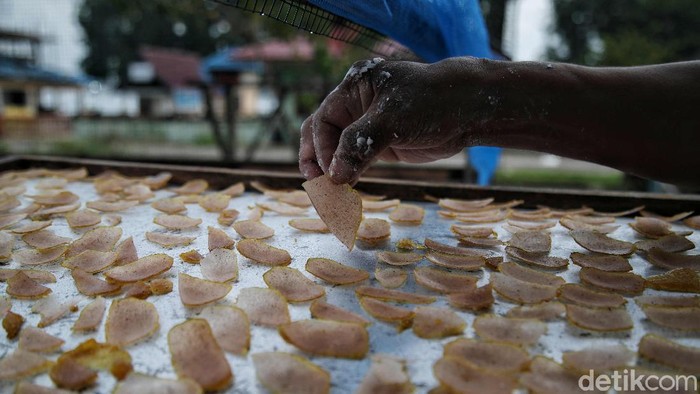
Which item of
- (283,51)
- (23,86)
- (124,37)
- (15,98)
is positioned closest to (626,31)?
(283,51)

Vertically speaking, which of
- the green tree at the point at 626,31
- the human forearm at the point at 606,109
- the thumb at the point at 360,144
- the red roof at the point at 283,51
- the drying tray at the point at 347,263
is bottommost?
the drying tray at the point at 347,263

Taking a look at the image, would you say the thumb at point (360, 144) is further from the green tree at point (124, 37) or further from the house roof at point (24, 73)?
the green tree at point (124, 37)

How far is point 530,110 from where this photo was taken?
1156 mm

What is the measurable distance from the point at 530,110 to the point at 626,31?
1331cm

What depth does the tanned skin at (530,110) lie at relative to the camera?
1055 mm

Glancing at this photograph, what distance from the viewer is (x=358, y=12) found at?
4.37 ft

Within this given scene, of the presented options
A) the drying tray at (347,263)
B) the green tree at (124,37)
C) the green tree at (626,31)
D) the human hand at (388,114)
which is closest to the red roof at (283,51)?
the green tree at (124,37)

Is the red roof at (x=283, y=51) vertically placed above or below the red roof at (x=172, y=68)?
above

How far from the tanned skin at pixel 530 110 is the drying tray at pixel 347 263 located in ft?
0.73

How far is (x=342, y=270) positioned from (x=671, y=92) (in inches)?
33.5

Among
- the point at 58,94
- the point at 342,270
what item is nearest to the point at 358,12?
the point at 342,270

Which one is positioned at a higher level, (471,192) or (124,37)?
(124,37)

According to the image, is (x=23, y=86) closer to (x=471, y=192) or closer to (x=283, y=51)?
(x=283, y=51)

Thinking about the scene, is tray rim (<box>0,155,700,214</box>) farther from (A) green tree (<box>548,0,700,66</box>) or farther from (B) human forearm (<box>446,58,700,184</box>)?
(A) green tree (<box>548,0,700,66</box>)
